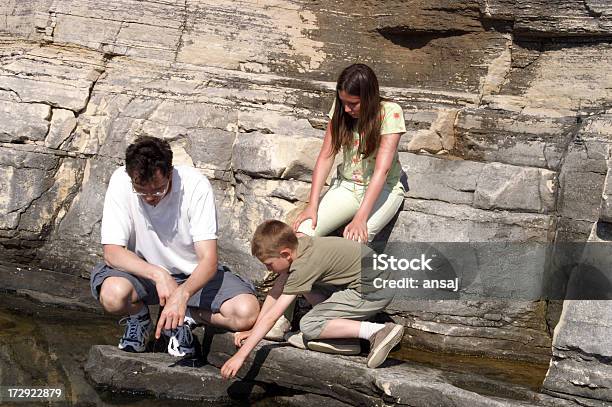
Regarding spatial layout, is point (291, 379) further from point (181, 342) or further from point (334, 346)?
point (181, 342)

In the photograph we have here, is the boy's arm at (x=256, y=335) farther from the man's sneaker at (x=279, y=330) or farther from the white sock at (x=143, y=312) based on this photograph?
the white sock at (x=143, y=312)

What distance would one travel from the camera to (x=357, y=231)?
4789mm

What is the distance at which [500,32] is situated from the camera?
6539mm

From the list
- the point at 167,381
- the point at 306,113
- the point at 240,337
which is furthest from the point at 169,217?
the point at 306,113

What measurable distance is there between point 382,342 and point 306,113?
2.11m

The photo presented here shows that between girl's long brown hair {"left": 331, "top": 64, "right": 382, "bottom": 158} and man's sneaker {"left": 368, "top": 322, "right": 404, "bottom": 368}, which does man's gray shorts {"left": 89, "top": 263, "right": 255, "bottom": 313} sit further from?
girl's long brown hair {"left": 331, "top": 64, "right": 382, "bottom": 158}

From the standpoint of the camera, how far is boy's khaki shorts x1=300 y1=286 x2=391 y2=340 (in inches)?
179

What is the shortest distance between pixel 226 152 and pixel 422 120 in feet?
4.12

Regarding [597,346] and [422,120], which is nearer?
[597,346]

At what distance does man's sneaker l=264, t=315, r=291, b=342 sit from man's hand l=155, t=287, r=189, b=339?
58 cm

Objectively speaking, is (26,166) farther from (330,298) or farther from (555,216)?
(555,216)

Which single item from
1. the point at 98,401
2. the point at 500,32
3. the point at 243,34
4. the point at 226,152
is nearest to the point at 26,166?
the point at 226,152

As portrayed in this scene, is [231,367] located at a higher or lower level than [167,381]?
higher

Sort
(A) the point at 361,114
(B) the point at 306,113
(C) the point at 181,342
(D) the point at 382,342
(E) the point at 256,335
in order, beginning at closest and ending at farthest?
(E) the point at 256,335
(D) the point at 382,342
(C) the point at 181,342
(A) the point at 361,114
(B) the point at 306,113
